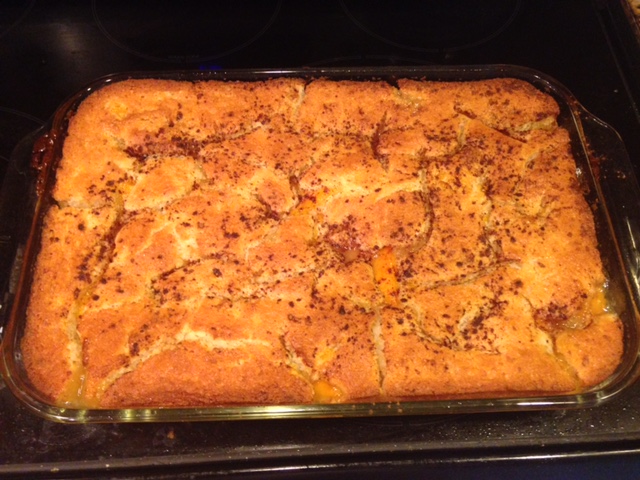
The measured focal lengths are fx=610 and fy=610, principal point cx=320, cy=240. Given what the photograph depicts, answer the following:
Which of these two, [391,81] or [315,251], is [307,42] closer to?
[391,81]

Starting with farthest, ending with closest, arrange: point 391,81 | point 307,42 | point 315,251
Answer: point 307,42 → point 391,81 → point 315,251

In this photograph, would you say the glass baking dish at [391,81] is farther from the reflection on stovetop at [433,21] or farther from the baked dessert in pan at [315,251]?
the reflection on stovetop at [433,21]

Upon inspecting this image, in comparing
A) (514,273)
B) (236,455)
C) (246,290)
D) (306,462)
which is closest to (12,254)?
(246,290)

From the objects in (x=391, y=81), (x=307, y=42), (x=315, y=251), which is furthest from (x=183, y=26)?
(x=315, y=251)

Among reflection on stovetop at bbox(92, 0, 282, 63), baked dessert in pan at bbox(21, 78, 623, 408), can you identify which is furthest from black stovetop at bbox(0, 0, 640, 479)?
baked dessert in pan at bbox(21, 78, 623, 408)

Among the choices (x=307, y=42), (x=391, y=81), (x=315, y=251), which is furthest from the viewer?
(x=307, y=42)

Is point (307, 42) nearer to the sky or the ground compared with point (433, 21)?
nearer to the ground
